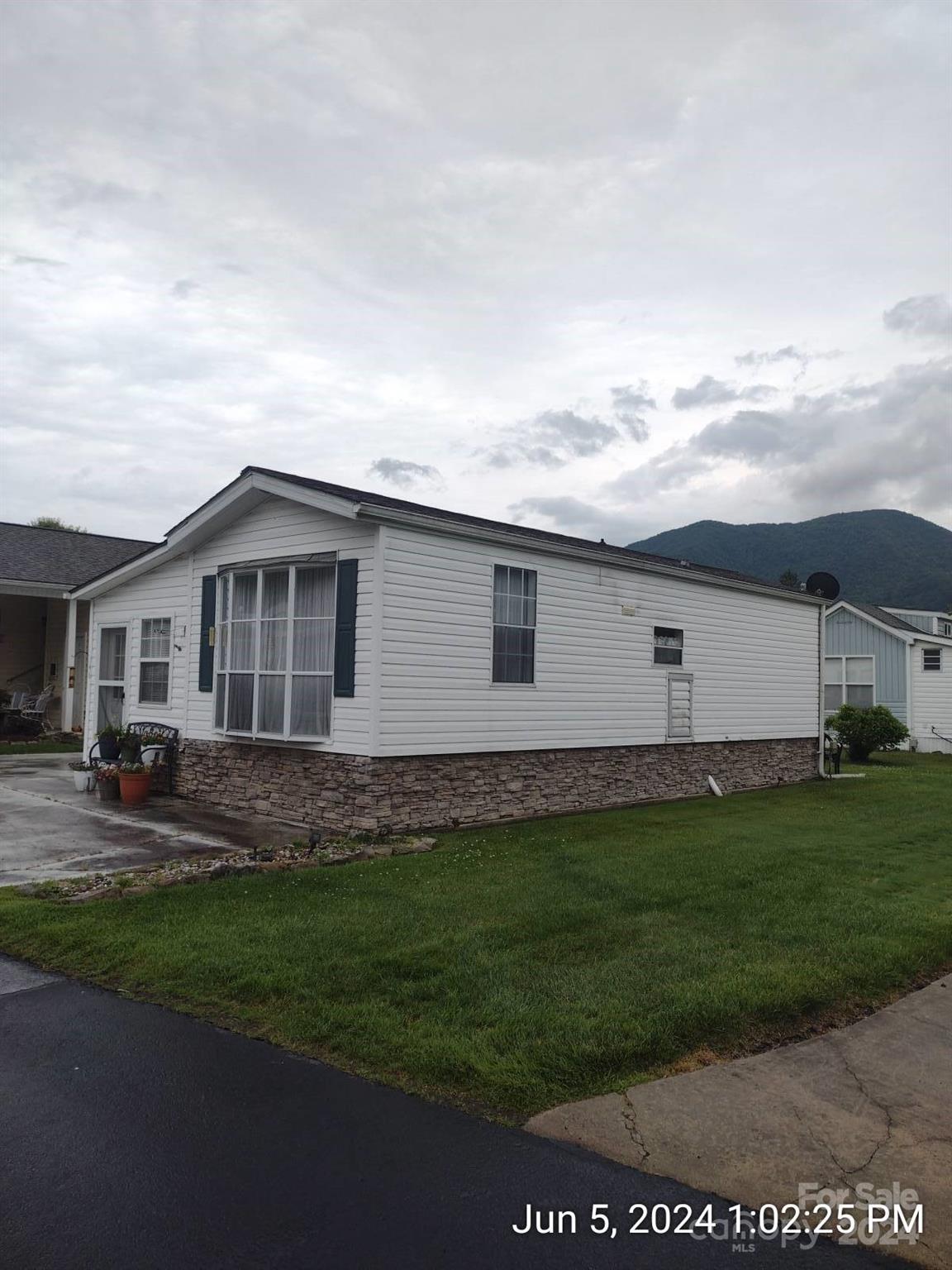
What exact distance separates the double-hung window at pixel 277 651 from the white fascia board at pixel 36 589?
9691mm

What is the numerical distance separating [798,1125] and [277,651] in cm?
878

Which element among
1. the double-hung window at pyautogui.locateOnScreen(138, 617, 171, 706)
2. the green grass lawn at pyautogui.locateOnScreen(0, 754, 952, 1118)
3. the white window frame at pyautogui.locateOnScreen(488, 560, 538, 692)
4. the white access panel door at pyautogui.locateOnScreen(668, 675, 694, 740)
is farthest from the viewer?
the white access panel door at pyautogui.locateOnScreen(668, 675, 694, 740)

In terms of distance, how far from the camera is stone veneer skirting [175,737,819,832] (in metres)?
10.2

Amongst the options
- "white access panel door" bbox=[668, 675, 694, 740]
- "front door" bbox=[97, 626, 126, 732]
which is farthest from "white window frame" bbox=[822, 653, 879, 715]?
"front door" bbox=[97, 626, 126, 732]

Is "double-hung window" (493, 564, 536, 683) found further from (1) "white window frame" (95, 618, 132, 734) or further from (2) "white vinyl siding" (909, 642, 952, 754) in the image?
(2) "white vinyl siding" (909, 642, 952, 754)

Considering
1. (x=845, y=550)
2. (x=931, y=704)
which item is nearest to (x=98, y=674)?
(x=931, y=704)

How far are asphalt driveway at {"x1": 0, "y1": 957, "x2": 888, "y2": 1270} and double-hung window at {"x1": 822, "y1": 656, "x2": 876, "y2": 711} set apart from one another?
28.0 metres

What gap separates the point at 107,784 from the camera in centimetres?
1249

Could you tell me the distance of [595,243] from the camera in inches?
564

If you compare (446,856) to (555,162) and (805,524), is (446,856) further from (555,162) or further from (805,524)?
(805,524)

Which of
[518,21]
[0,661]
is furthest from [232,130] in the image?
[0,661]

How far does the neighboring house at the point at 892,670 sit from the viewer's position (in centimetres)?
2825

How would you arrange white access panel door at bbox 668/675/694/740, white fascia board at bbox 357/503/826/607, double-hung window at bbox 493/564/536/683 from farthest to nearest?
1. white access panel door at bbox 668/675/694/740
2. double-hung window at bbox 493/564/536/683
3. white fascia board at bbox 357/503/826/607

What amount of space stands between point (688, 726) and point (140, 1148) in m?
12.6
